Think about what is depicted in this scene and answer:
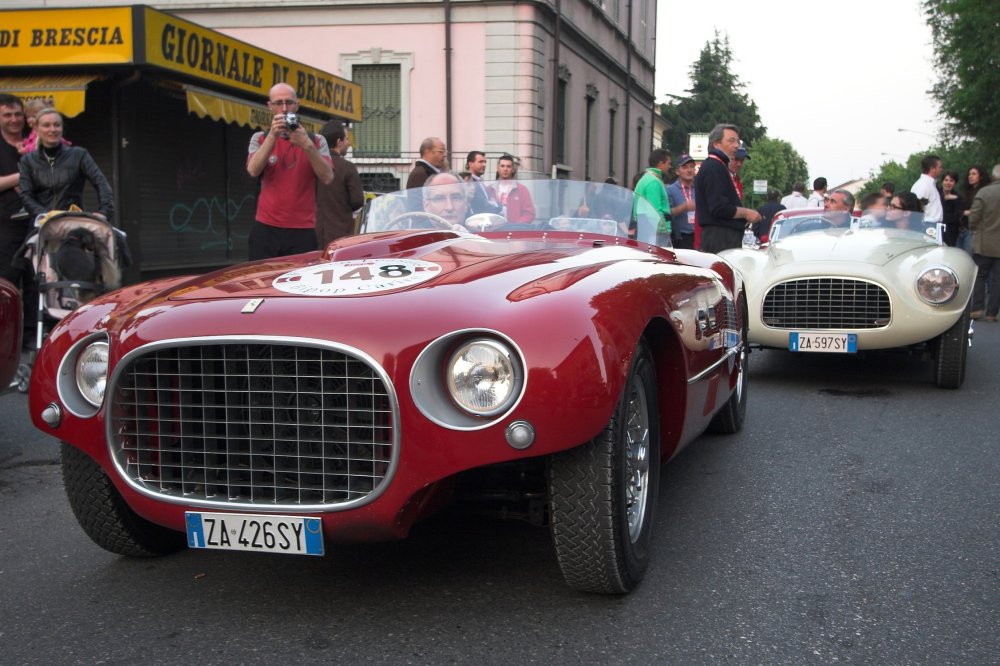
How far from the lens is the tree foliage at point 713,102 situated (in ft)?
242

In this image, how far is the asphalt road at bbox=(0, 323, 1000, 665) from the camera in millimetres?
2775

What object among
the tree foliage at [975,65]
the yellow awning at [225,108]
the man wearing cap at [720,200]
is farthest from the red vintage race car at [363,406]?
the tree foliage at [975,65]

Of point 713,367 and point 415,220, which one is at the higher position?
point 415,220

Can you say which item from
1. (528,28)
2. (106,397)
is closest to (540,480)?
(106,397)

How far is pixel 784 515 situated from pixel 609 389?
1.56 m

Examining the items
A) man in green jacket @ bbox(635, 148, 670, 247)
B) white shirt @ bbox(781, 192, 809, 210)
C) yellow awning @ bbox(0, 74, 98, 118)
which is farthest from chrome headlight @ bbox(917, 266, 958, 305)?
white shirt @ bbox(781, 192, 809, 210)

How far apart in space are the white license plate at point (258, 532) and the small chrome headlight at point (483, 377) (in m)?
0.49

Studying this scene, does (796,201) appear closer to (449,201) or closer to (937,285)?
(937,285)

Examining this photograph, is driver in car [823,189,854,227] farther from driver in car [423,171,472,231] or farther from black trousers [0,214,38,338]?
black trousers [0,214,38,338]

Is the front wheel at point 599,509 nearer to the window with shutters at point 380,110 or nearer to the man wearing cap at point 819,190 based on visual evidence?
the man wearing cap at point 819,190

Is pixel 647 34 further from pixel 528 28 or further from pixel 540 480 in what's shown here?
pixel 540 480

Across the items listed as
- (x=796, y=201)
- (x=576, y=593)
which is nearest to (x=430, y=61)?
(x=796, y=201)

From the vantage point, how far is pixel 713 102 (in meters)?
75.4

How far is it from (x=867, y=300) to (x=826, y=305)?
0.25 m
